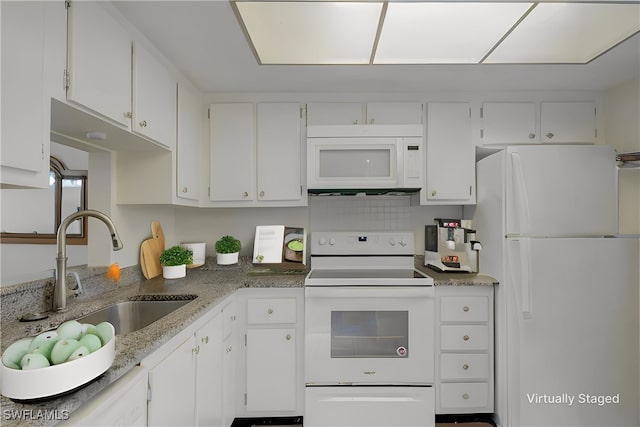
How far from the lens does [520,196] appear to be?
1881 mm

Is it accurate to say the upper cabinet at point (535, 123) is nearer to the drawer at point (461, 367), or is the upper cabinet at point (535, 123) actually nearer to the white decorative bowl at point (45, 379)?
the drawer at point (461, 367)

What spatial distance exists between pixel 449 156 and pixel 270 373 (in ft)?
6.57

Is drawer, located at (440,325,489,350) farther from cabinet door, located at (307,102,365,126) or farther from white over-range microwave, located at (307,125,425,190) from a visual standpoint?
cabinet door, located at (307,102,365,126)

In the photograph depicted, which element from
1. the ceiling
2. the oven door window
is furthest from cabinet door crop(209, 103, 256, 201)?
the oven door window

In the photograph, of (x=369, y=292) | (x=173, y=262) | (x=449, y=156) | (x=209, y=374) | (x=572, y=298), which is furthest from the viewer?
(x=449, y=156)

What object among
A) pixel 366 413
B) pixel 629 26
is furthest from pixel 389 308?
pixel 629 26

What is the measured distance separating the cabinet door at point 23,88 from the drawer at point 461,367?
2.27 metres

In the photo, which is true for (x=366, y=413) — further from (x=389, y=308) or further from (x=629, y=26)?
(x=629, y=26)

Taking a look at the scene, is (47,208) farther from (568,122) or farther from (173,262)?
(568,122)

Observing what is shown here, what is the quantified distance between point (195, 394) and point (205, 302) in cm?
40

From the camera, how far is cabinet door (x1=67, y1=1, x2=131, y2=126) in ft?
3.85

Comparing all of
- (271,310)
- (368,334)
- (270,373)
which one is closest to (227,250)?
(271,310)

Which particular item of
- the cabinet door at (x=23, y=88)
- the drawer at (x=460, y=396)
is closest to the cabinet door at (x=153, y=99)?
the cabinet door at (x=23, y=88)

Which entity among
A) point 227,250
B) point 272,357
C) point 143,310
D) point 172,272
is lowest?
point 272,357
